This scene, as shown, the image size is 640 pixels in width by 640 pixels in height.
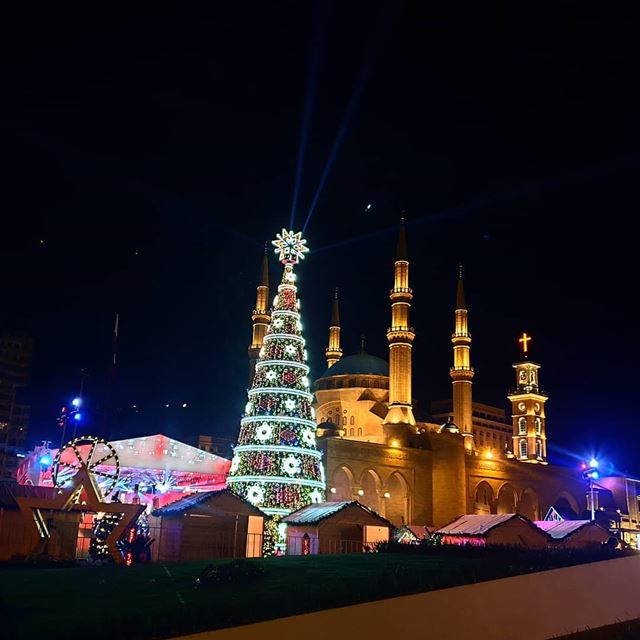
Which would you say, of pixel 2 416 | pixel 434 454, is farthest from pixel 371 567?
pixel 2 416

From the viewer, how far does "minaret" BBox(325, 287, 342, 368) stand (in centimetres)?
6675

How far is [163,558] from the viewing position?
903 inches

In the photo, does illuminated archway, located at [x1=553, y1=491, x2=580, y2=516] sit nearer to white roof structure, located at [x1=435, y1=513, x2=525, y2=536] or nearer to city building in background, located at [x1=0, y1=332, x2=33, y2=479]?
white roof structure, located at [x1=435, y1=513, x2=525, y2=536]

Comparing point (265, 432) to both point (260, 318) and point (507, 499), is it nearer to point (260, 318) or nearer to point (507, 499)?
point (260, 318)

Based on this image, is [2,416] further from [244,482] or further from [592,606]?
[592,606]

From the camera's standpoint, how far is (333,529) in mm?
24828

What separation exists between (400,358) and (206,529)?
29889mm

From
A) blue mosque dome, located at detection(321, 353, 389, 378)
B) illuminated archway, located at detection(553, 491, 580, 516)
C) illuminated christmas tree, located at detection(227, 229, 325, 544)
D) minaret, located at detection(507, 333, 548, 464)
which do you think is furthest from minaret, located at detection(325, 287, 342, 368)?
illuminated christmas tree, located at detection(227, 229, 325, 544)

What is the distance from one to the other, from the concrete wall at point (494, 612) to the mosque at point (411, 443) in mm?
25513

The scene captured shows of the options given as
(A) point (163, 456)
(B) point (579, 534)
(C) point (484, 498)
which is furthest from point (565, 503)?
(A) point (163, 456)

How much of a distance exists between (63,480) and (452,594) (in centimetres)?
2494

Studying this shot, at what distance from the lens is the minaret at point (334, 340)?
66.8m

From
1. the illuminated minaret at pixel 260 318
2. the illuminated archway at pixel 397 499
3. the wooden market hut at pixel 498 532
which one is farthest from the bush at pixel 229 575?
the illuminated minaret at pixel 260 318

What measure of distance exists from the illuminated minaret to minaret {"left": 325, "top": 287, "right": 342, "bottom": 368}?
433 inches
